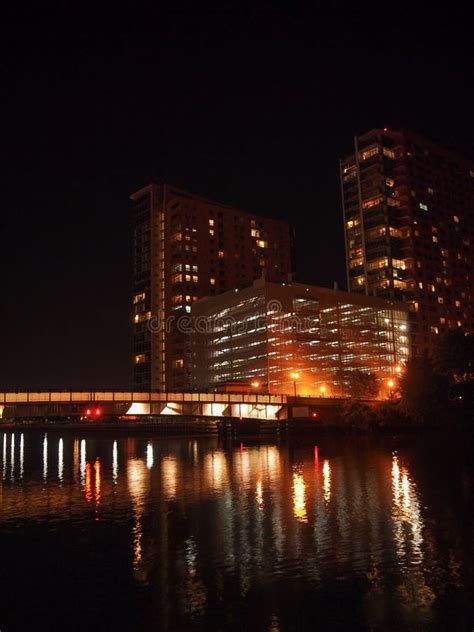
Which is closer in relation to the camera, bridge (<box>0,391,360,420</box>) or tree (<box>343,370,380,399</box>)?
bridge (<box>0,391,360,420</box>)

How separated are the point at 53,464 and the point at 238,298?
4061 inches

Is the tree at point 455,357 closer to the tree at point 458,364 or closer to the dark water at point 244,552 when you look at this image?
the tree at point 458,364

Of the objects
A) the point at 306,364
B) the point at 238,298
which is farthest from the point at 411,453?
the point at 238,298

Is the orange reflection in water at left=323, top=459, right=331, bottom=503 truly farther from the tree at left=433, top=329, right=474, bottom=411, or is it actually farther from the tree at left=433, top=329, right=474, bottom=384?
the tree at left=433, top=329, right=474, bottom=384

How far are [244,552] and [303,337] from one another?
144 meters

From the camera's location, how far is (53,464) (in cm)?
8950

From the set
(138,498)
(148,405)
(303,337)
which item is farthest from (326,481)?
(303,337)

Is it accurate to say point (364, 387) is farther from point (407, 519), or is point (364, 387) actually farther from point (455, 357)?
point (407, 519)

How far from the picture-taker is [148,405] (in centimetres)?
9738

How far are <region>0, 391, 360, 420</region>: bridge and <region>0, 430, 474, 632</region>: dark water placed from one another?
24.0 metres

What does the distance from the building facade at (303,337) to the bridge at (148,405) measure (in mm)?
42699

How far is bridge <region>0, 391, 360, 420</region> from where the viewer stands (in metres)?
86.8

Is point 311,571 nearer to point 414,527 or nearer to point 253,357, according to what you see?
point 414,527

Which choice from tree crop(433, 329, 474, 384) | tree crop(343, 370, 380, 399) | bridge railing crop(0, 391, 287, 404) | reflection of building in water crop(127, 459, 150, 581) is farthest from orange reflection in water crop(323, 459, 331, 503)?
tree crop(343, 370, 380, 399)
